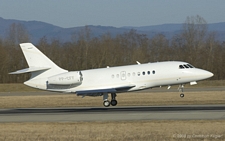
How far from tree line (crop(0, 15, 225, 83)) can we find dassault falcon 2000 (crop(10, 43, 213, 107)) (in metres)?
41.1

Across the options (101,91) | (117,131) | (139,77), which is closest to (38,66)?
(101,91)

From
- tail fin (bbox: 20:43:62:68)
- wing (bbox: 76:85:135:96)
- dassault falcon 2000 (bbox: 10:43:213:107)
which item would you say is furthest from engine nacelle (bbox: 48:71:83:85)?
tail fin (bbox: 20:43:62:68)

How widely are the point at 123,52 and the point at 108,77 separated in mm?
56775

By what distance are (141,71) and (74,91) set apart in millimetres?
5025

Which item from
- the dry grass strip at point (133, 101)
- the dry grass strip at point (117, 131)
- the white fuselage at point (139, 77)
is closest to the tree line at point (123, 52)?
the dry grass strip at point (133, 101)

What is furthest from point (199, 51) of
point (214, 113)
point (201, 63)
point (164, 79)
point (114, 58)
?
point (214, 113)

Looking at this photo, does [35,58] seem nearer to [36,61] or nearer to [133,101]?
[36,61]

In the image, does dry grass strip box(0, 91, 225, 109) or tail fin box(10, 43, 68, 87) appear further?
dry grass strip box(0, 91, 225, 109)

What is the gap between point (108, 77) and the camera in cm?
3434

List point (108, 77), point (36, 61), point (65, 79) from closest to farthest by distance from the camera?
point (65, 79)
point (108, 77)
point (36, 61)

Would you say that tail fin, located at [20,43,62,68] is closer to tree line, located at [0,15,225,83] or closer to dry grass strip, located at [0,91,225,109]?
dry grass strip, located at [0,91,225,109]

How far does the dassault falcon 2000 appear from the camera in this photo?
33625 mm

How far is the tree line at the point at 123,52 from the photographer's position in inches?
3164

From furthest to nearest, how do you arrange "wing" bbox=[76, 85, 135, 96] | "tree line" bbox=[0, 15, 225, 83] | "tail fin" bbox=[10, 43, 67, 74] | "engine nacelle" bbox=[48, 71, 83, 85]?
1. "tree line" bbox=[0, 15, 225, 83]
2. "tail fin" bbox=[10, 43, 67, 74]
3. "engine nacelle" bbox=[48, 71, 83, 85]
4. "wing" bbox=[76, 85, 135, 96]
